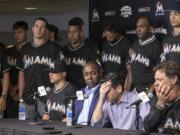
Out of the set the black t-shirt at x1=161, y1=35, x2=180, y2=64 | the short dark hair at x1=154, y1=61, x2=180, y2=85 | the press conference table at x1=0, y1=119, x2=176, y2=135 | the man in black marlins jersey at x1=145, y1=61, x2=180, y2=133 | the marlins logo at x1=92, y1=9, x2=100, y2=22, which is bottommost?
the press conference table at x1=0, y1=119, x2=176, y2=135

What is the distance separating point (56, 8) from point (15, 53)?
414 cm

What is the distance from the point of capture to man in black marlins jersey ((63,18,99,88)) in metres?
5.84

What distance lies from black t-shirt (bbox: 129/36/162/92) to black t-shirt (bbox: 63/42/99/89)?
0.59 metres

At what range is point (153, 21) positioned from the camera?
5891 millimetres

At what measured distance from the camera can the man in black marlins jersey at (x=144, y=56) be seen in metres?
5.29

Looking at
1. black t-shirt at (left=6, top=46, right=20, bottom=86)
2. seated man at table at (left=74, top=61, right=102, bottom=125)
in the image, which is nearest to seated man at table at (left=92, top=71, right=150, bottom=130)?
seated man at table at (left=74, top=61, right=102, bottom=125)

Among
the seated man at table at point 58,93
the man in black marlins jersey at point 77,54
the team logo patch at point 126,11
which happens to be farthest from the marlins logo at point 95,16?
the seated man at table at point 58,93

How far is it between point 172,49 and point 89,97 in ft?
3.02

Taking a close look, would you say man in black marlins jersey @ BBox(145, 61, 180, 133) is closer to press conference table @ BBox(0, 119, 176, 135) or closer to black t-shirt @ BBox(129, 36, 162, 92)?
press conference table @ BBox(0, 119, 176, 135)

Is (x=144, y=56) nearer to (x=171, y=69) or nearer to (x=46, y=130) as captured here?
(x=171, y=69)

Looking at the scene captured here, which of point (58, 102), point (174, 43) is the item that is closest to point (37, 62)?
point (58, 102)

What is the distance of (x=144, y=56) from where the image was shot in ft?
17.4

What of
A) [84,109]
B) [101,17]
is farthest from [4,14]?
[84,109]

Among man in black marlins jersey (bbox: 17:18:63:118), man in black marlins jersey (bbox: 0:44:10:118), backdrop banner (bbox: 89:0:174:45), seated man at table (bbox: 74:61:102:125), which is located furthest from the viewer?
man in black marlins jersey (bbox: 0:44:10:118)
